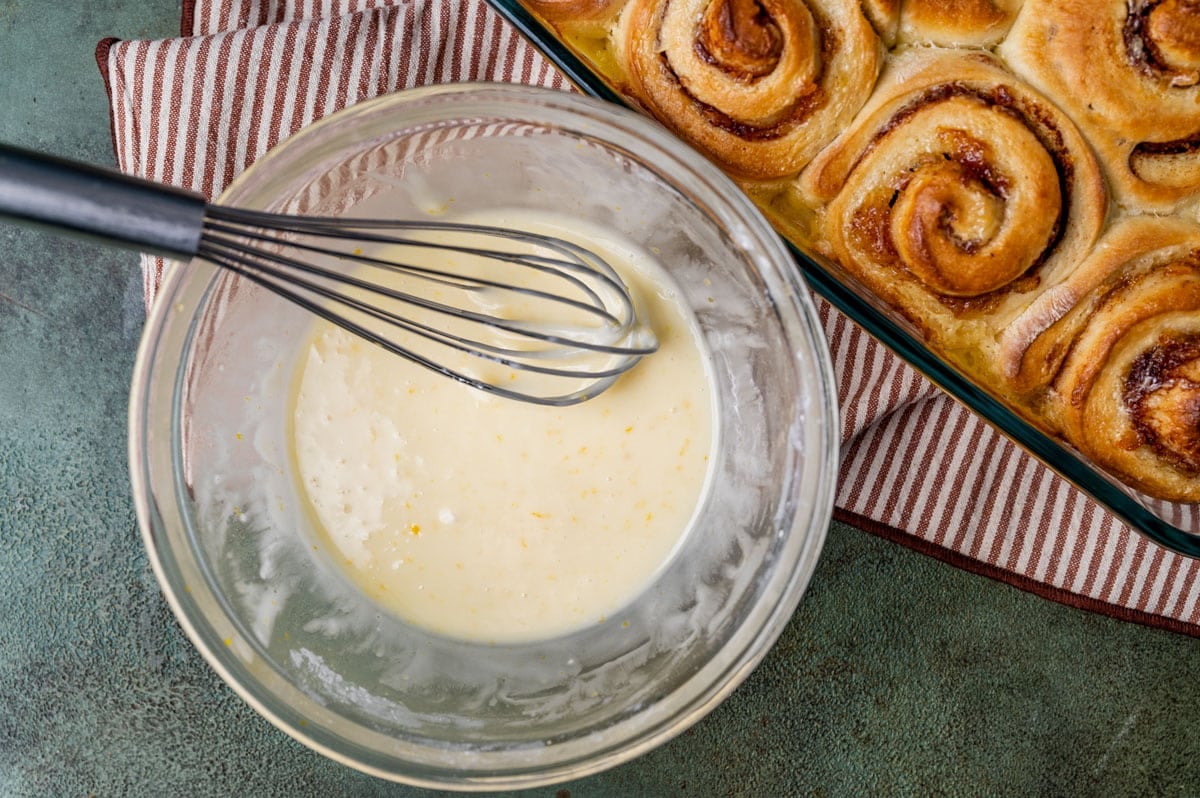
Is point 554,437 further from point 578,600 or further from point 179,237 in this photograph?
point 179,237

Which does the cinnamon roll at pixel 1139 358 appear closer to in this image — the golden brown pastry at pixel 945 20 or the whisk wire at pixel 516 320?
the golden brown pastry at pixel 945 20

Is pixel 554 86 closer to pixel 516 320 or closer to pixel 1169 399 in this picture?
pixel 516 320


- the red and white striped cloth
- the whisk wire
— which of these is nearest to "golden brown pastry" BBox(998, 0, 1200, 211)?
the red and white striped cloth

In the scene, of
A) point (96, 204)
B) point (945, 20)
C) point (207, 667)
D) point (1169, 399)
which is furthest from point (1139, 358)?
point (207, 667)

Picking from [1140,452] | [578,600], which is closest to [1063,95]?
[1140,452]

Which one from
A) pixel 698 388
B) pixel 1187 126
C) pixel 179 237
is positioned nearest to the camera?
pixel 179 237

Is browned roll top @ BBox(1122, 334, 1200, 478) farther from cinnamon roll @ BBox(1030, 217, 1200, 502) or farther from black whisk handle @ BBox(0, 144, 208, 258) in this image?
black whisk handle @ BBox(0, 144, 208, 258)
